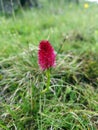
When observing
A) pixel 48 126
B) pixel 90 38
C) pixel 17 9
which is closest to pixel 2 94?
pixel 48 126

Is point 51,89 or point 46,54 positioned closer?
point 46,54

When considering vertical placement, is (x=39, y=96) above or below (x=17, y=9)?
above

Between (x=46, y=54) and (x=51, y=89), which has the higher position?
(x=46, y=54)

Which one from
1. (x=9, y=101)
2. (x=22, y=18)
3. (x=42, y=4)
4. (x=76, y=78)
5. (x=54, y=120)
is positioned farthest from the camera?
(x=42, y=4)

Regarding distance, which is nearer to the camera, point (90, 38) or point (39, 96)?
point (39, 96)

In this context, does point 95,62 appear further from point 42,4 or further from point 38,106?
point 42,4

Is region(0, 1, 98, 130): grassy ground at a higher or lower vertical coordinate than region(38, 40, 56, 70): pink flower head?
lower

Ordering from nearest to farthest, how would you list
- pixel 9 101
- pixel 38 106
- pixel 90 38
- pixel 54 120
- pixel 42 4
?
pixel 54 120
pixel 38 106
pixel 9 101
pixel 90 38
pixel 42 4

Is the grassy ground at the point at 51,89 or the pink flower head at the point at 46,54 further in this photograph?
the grassy ground at the point at 51,89

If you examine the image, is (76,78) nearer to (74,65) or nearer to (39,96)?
(74,65)

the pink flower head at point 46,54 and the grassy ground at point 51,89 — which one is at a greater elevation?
the pink flower head at point 46,54

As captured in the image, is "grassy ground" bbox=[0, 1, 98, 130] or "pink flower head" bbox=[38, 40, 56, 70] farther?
"grassy ground" bbox=[0, 1, 98, 130]
